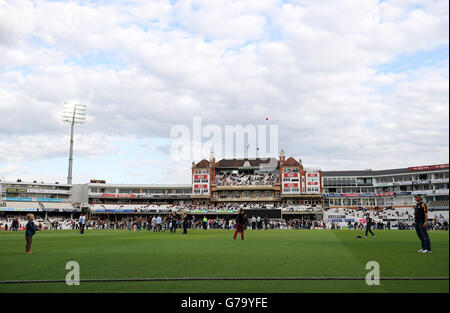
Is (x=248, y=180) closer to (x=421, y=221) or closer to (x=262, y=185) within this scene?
(x=262, y=185)

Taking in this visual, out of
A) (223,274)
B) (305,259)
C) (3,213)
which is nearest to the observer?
(223,274)

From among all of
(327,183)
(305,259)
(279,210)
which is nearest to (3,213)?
(279,210)

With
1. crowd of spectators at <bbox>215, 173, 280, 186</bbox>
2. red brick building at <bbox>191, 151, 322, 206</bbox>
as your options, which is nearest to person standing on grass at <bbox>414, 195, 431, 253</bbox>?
red brick building at <bbox>191, 151, 322, 206</bbox>

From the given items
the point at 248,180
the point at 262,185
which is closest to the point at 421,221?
the point at 262,185

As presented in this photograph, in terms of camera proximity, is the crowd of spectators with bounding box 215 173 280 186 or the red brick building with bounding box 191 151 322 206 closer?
the red brick building with bounding box 191 151 322 206

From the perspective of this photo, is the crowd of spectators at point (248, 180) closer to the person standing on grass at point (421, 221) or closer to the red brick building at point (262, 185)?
the red brick building at point (262, 185)

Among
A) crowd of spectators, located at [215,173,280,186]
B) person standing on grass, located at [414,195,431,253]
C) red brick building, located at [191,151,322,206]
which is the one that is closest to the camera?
person standing on grass, located at [414,195,431,253]

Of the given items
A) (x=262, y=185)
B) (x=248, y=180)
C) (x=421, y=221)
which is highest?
(x=248, y=180)

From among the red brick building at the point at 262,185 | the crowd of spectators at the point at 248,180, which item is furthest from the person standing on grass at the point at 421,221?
the crowd of spectators at the point at 248,180

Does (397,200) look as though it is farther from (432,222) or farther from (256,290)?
(256,290)

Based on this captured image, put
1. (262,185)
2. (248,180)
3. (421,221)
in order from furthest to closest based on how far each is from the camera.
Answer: (248,180)
(262,185)
(421,221)

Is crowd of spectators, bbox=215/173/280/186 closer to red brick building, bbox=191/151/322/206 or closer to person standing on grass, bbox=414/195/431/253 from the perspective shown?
red brick building, bbox=191/151/322/206
